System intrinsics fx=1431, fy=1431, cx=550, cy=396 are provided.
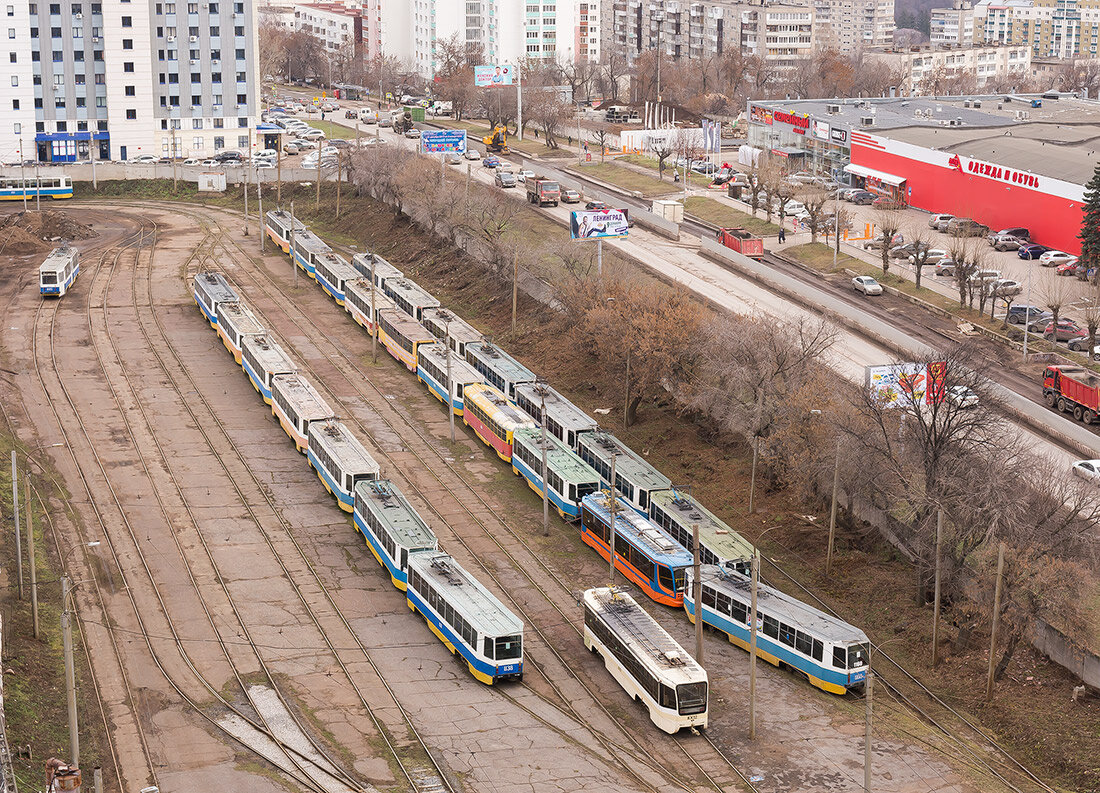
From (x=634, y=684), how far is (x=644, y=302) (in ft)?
94.6

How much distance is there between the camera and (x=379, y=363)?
80.8 metres

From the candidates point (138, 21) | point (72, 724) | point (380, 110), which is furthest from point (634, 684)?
point (380, 110)

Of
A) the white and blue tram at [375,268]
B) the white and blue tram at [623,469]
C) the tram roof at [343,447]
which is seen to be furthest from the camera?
the white and blue tram at [375,268]

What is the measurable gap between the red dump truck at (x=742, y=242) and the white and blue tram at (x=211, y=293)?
113 ft

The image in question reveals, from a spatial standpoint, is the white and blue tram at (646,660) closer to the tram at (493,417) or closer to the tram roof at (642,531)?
the tram roof at (642,531)

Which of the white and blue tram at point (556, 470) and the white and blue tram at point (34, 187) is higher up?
the white and blue tram at point (34, 187)

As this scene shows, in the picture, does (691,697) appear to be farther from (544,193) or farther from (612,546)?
(544,193)

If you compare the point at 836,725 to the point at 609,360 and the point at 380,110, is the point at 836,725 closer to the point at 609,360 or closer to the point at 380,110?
the point at 609,360

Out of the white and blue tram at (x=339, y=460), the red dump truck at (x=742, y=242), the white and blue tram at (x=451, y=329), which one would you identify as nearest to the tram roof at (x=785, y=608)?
the white and blue tram at (x=339, y=460)

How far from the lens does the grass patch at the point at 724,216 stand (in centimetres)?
11042

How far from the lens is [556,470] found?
60.2m

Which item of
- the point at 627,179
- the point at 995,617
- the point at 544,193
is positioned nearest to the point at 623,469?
the point at 995,617

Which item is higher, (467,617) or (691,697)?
(467,617)

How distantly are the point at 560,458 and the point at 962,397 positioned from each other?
1738 cm
